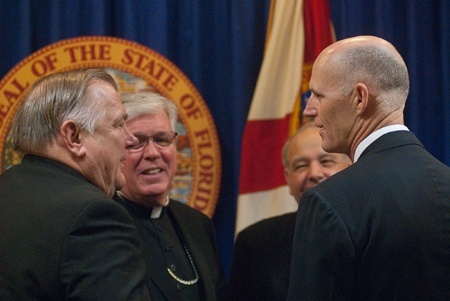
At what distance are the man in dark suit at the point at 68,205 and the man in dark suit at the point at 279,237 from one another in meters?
1.05

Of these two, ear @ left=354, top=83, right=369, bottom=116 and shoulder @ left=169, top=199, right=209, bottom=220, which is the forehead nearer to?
shoulder @ left=169, top=199, right=209, bottom=220

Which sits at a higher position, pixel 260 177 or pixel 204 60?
pixel 204 60

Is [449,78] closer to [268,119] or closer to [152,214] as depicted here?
[268,119]

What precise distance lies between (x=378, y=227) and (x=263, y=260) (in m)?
1.31

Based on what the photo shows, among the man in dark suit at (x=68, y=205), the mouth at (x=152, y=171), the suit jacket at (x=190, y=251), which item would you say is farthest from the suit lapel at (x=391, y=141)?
the mouth at (x=152, y=171)

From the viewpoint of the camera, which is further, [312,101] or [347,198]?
[312,101]

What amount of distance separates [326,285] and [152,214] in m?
1.20

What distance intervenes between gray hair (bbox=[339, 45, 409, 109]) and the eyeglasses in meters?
1.12

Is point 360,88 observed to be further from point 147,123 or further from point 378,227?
point 147,123

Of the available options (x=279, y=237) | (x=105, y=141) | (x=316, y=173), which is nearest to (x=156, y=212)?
(x=279, y=237)

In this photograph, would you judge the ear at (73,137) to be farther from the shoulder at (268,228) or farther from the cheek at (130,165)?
the shoulder at (268,228)

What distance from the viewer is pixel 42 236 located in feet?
5.73

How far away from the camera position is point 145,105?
9.55 feet

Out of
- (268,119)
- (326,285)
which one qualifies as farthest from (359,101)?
(268,119)
